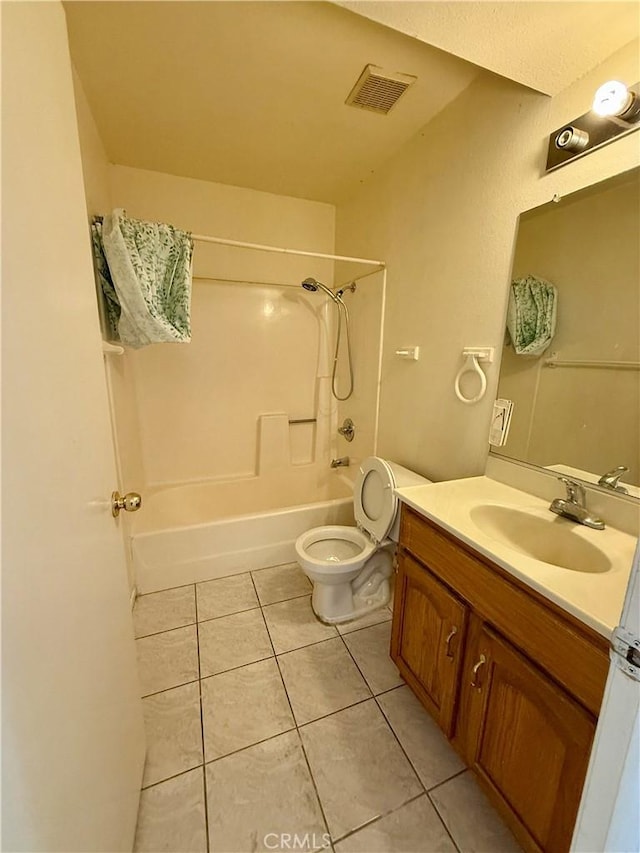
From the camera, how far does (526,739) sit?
850 mm

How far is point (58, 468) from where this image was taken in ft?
1.86

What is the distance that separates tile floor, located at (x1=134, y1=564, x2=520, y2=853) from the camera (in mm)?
987

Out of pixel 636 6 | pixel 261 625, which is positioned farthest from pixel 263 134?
pixel 261 625

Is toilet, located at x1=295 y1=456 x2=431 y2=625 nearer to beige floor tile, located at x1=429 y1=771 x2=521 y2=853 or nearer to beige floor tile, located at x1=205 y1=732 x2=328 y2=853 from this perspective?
beige floor tile, located at x1=205 y1=732 x2=328 y2=853

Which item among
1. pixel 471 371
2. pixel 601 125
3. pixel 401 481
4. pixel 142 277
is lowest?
pixel 401 481

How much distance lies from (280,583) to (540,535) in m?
1.43

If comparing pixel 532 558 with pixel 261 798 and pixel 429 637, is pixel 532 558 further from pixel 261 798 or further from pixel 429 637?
pixel 261 798

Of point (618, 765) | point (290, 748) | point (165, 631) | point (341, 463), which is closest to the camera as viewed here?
point (618, 765)

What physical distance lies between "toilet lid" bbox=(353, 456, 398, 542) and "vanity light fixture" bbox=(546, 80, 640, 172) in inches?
51.5

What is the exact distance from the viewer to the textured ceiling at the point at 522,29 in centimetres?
92

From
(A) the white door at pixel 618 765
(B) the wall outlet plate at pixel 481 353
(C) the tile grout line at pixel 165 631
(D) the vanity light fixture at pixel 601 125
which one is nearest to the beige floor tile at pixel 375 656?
(C) the tile grout line at pixel 165 631

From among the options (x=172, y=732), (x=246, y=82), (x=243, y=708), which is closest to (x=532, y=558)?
(x=243, y=708)

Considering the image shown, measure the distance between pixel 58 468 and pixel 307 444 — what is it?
2.36 m

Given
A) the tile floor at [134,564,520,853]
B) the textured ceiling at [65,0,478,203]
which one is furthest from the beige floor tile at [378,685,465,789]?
the textured ceiling at [65,0,478,203]
